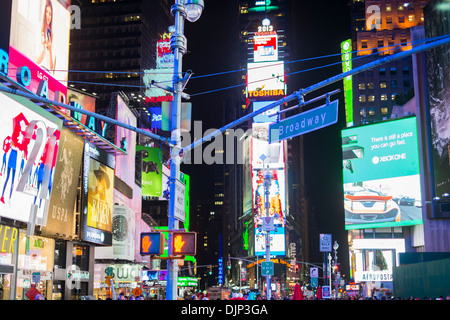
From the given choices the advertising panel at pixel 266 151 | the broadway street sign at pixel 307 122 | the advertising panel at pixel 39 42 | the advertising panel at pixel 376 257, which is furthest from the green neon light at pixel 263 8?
the broadway street sign at pixel 307 122

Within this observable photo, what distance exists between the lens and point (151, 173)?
9638cm

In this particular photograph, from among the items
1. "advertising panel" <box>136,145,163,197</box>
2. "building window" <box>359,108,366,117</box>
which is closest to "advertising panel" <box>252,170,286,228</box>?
"building window" <box>359,108,366,117</box>

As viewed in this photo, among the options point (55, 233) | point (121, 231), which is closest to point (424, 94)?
point (121, 231)

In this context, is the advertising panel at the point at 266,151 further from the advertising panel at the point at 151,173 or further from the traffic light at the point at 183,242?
the traffic light at the point at 183,242

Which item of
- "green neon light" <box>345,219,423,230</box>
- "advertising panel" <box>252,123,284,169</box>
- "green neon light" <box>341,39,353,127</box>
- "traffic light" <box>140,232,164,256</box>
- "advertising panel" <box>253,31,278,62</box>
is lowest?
"traffic light" <box>140,232,164,256</box>

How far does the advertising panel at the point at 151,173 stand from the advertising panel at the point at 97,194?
1695 inches

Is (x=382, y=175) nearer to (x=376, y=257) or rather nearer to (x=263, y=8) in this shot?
(x=376, y=257)

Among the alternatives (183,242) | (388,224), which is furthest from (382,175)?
(183,242)

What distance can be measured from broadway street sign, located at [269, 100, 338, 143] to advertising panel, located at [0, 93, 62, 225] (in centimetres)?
2007

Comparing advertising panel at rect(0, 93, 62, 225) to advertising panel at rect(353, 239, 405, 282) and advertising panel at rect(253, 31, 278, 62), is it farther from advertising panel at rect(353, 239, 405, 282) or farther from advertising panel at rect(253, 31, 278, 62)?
advertising panel at rect(253, 31, 278, 62)

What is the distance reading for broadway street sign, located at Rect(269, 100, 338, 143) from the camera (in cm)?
1524

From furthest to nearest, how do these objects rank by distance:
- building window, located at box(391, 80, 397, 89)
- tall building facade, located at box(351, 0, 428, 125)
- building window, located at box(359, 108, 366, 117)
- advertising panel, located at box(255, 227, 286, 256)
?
advertising panel, located at box(255, 227, 286, 256) < building window, located at box(359, 108, 366, 117) < building window, located at box(391, 80, 397, 89) < tall building facade, located at box(351, 0, 428, 125)

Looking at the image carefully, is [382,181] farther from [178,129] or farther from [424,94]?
[178,129]
